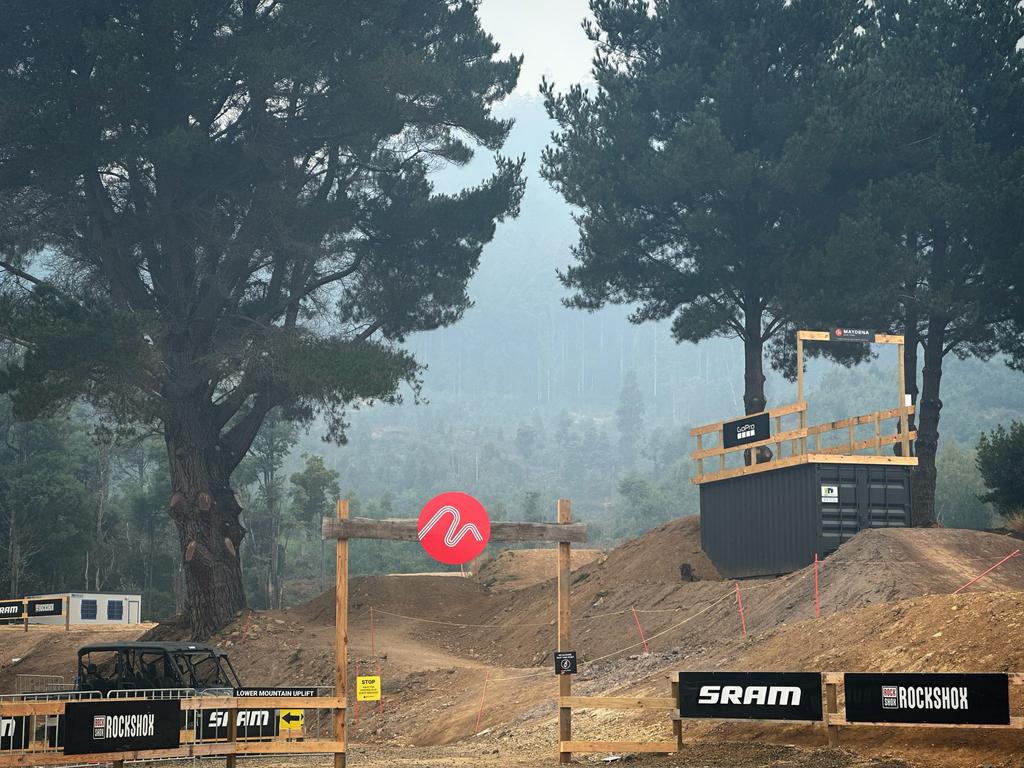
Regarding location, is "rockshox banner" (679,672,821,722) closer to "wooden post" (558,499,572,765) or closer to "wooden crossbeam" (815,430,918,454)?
"wooden post" (558,499,572,765)

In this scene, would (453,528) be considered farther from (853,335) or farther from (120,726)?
(853,335)

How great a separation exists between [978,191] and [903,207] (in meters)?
2.45

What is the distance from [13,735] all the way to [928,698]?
39.7 feet

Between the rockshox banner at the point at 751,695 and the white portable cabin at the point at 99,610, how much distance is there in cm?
4206

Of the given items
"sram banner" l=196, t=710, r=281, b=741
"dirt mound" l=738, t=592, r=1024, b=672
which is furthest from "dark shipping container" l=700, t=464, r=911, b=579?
"sram banner" l=196, t=710, r=281, b=741

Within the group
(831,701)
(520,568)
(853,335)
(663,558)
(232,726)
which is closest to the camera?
(831,701)

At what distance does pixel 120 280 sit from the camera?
44.6 m

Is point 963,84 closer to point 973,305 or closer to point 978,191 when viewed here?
point 978,191

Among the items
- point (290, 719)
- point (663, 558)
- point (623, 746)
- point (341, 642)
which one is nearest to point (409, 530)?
point (341, 642)

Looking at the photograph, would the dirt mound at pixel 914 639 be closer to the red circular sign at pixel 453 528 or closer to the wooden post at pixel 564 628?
the wooden post at pixel 564 628

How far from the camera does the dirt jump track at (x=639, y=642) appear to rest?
19.1 meters

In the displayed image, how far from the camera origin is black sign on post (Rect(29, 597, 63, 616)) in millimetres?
50056

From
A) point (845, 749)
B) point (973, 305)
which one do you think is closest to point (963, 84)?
point (973, 305)

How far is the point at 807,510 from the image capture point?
105 feet
